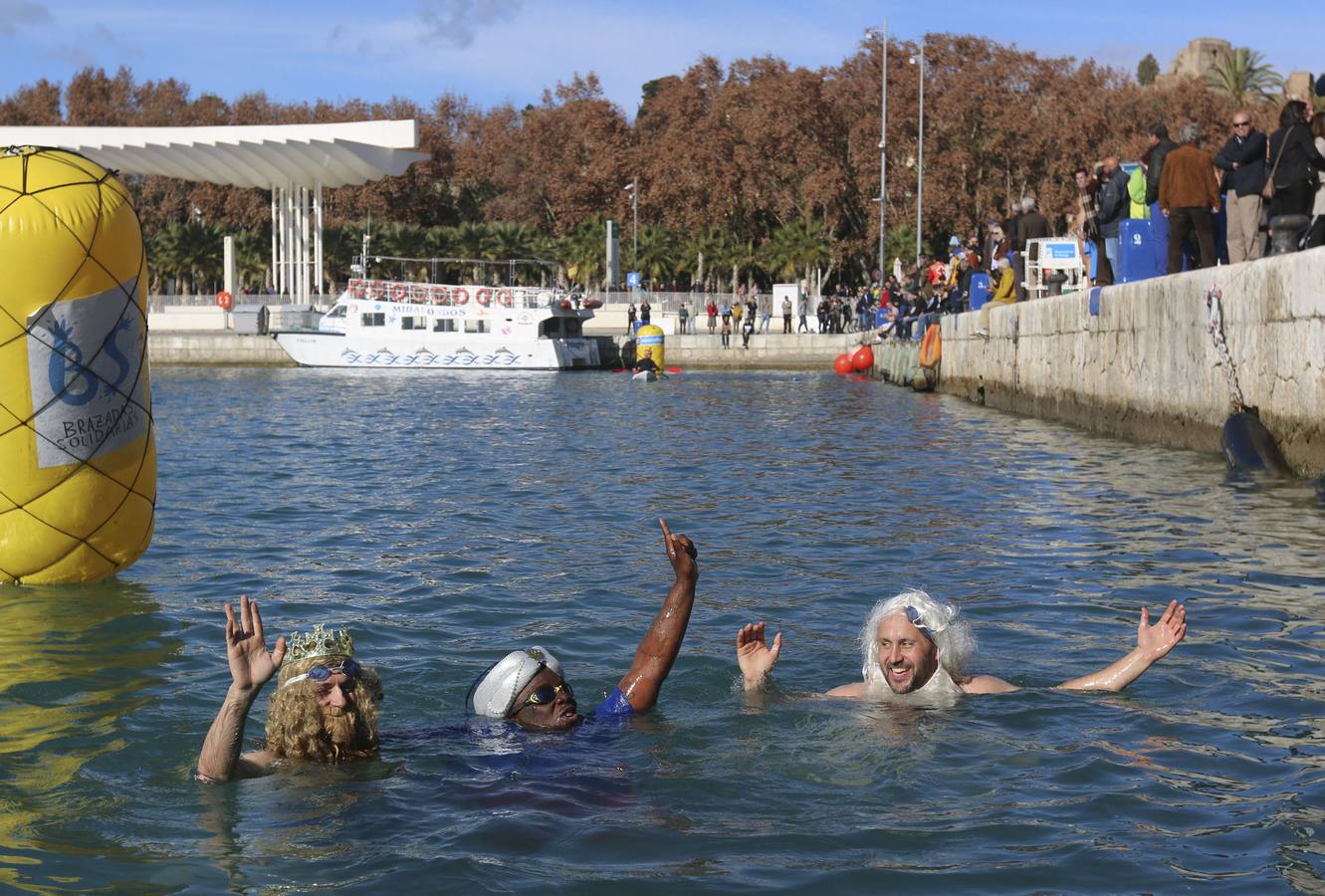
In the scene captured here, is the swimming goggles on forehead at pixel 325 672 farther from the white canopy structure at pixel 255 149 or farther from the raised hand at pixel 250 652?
the white canopy structure at pixel 255 149

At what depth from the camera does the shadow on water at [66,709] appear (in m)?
5.71

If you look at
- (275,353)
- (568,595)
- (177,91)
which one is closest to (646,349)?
(275,353)

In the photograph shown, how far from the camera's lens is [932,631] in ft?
23.6

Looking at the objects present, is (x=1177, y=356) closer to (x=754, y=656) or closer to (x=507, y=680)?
(x=754, y=656)

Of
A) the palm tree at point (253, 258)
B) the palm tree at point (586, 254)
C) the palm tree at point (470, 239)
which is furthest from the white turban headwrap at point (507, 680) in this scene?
the palm tree at point (253, 258)

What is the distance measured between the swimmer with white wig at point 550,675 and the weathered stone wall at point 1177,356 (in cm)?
882

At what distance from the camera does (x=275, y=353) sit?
5775 cm

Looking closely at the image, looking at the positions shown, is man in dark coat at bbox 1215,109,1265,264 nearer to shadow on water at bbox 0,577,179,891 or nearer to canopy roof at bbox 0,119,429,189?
shadow on water at bbox 0,577,179,891

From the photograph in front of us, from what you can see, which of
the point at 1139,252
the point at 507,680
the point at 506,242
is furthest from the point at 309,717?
the point at 506,242

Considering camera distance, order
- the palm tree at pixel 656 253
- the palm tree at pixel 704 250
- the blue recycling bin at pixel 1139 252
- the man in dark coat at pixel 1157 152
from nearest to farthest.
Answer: the man in dark coat at pixel 1157 152, the blue recycling bin at pixel 1139 252, the palm tree at pixel 704 250, the palm tree at pixel 656 253

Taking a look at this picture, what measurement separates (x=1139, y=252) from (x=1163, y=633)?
15.3 metres

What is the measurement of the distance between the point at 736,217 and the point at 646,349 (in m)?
23.9

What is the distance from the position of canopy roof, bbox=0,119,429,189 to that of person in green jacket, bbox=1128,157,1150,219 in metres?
39.2

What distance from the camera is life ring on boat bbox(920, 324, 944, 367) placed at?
35.5 metres
